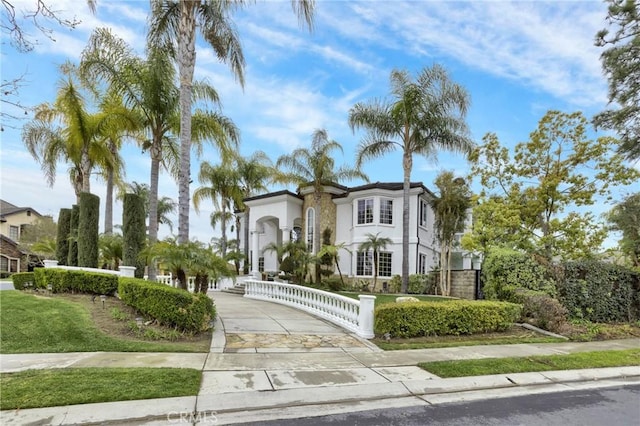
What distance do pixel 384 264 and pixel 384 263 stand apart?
6 centimetres

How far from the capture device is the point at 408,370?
6.92m

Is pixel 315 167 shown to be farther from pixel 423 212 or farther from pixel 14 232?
pixel 14 232

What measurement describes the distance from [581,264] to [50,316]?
1657 cm

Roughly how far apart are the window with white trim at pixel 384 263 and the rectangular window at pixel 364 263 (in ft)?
1.90

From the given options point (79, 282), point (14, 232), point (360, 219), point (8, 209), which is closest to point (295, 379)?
point (79, 282)

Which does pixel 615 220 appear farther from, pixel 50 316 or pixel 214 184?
pixel 50 316

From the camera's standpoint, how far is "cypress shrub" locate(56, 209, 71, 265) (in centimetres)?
1750

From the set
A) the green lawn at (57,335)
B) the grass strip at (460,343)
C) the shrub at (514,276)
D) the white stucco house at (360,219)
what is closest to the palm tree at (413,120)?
the white stucco house at (360,219)

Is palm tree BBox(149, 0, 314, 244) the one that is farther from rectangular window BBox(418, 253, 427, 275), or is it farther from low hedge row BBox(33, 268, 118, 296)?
rectangular window BBox(418, 253, 427, 275)

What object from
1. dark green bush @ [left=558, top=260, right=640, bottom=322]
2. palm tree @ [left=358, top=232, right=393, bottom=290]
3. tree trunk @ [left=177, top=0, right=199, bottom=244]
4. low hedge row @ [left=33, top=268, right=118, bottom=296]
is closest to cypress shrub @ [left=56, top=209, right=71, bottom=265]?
low hedge row @ [left=33, top=268, right=118, bottom=296]

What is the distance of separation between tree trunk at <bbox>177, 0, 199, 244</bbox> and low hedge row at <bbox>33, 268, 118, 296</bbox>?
3.97m

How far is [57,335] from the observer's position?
773cm

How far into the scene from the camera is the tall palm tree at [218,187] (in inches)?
1065

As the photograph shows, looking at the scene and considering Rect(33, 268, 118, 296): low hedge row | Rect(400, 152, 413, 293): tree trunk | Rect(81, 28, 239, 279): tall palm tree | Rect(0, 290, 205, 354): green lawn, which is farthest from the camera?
Rect(400, 152, 413, 293): tree trunk
